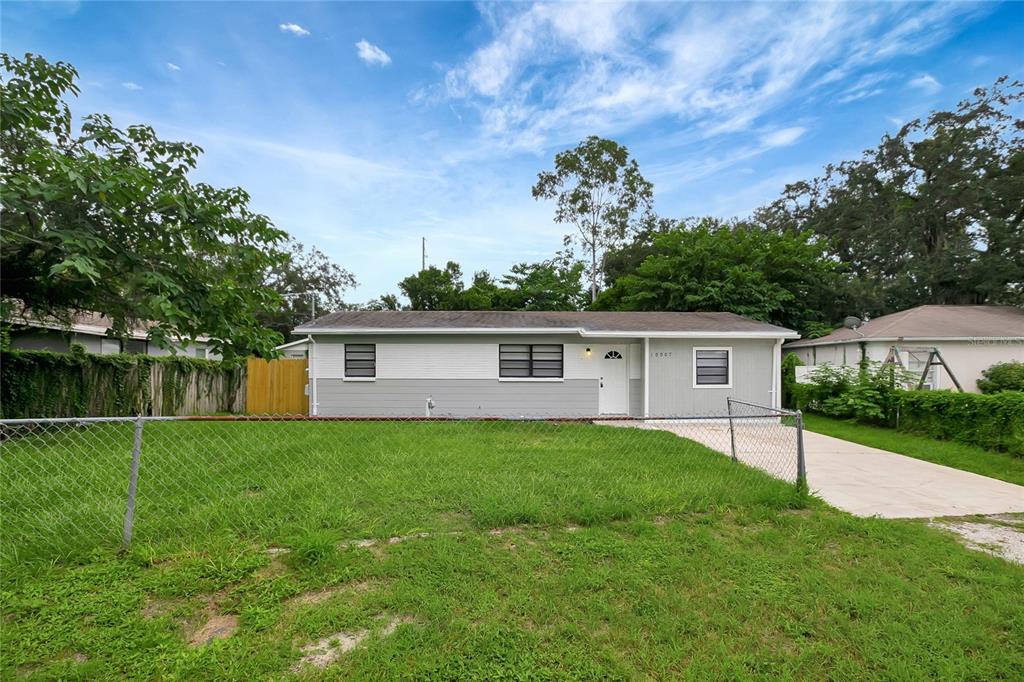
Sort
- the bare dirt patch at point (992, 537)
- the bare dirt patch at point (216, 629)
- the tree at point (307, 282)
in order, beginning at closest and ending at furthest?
the bare dirt patch at point (216, 629) → the bare dirt patch at point (992, 537) → the tree at point (307, 282)

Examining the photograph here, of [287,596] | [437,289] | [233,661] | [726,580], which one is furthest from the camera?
[437,289]

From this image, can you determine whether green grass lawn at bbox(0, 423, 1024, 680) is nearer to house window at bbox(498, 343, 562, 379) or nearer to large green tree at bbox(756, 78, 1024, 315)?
house window at bbox(498, 343, 562, 379)

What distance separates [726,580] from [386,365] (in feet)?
30.0

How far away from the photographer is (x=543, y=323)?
10922 mm

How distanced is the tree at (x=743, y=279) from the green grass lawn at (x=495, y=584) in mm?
14694

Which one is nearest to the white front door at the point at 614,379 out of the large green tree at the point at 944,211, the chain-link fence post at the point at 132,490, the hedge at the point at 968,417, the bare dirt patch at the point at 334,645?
the hedge at the point at 968,417

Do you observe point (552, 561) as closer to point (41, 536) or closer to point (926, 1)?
point (41, 536)

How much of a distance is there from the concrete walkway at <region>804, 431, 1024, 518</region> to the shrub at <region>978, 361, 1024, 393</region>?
28.1 ft

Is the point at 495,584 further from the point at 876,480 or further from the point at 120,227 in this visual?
the point at 120,227

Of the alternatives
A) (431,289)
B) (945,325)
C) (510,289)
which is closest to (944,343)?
(945,325)

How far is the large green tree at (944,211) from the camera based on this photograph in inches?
714

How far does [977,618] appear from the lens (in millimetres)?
2420

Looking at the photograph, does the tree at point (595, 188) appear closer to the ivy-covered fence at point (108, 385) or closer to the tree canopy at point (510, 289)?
the tree canopy at point (510, 289)

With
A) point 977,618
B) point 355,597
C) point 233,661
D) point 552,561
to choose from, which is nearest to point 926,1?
point 977,618
